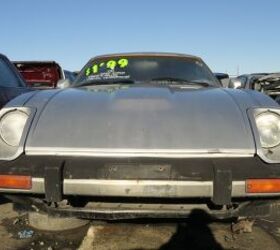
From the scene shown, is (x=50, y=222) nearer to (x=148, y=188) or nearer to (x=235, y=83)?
(x=148, y=188)

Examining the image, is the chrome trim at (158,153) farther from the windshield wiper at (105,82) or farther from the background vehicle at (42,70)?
the background vehicle at (42,70)


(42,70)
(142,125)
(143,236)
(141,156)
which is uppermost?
(142,125)

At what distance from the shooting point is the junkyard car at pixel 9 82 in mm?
5262

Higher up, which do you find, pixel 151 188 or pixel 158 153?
pixel 158 153

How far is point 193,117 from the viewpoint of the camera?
3.20 meters

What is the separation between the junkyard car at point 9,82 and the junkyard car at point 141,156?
1898mm

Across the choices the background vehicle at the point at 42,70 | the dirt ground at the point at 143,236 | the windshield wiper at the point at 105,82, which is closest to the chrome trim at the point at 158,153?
the dirt ground at the point at 143,236

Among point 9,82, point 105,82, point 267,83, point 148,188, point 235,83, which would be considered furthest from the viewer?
point 267,83

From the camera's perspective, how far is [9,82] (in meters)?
5.95

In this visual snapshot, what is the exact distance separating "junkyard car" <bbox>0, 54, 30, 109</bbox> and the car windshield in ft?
3.20

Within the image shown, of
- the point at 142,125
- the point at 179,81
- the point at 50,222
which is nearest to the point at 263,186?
the point at 142,125

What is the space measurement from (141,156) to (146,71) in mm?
1765

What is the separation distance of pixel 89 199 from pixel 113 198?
16 cm

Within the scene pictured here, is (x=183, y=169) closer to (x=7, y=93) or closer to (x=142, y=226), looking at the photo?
(x=142, y=226)
